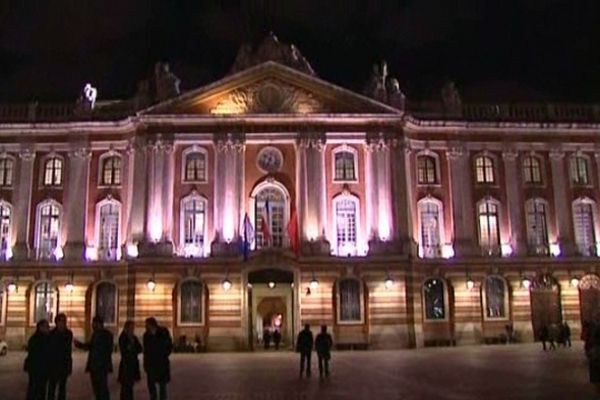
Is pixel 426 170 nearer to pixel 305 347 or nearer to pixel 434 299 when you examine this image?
pixel 434 299

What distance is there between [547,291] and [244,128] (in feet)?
70.1

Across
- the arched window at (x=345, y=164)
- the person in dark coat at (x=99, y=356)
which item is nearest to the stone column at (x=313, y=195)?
the arched window at (x=345, y=164)

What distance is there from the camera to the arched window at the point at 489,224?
4688 cm

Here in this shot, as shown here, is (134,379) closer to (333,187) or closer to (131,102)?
(333,187)

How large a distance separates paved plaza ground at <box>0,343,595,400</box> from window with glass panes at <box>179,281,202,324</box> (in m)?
9.38

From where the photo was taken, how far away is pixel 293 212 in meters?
44.0

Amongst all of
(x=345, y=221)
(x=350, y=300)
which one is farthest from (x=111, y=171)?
(x=350, y=300)

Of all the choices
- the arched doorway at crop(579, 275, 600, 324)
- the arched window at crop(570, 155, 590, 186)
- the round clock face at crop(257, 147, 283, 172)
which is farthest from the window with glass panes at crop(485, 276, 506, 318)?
the round clock face at crop(257, 147, 283, 172)

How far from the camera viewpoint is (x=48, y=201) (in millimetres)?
46156

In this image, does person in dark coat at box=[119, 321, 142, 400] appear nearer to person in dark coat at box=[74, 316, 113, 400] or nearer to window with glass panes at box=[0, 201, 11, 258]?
person in dark coat at box=[74, 316, 113, 400]

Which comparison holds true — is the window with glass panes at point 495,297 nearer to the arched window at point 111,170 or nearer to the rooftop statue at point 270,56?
the rooftop statue at point 270,56

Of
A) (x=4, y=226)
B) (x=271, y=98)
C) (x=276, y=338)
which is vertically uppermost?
(x=271, y=98)

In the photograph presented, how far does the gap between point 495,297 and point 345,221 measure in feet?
34.9

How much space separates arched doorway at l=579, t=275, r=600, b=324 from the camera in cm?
4634
